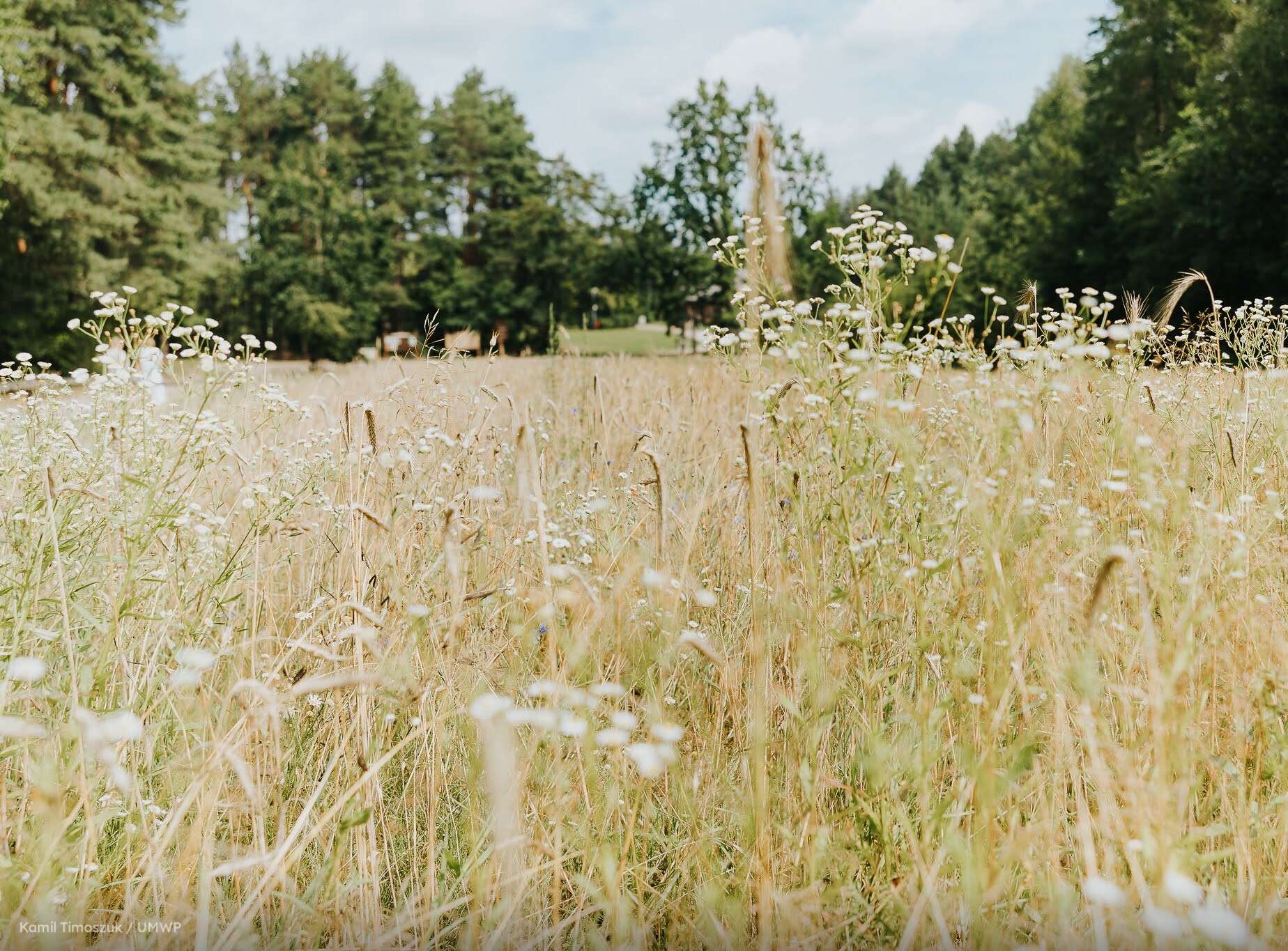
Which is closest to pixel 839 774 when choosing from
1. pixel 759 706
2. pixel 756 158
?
pixel 759 706

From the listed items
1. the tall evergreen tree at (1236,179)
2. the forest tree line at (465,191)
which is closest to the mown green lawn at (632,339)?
the forest tree line at (465,191)

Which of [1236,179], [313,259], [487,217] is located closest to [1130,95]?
[1236,179]

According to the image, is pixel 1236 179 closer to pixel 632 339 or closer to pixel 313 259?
pixel 632 339

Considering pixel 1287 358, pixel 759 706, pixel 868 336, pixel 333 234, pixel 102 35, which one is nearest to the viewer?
pixel 759 706

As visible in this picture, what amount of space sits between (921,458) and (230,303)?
46.0 metres

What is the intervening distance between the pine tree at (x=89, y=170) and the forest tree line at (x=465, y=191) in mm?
93

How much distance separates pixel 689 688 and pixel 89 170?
31.0 metres

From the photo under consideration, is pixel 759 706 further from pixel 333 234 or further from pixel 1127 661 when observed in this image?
pixel 333 234

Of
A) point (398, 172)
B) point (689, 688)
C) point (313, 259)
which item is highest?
point (398, 172)

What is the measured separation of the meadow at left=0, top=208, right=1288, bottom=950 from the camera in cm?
155

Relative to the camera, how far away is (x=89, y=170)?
25.8 meters

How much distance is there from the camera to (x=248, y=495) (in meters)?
2.75

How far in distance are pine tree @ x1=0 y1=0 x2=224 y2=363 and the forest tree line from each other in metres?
0.09

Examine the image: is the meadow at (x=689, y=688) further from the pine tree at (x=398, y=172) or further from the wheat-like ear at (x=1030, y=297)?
the pine tree at (x=398, y=172)
